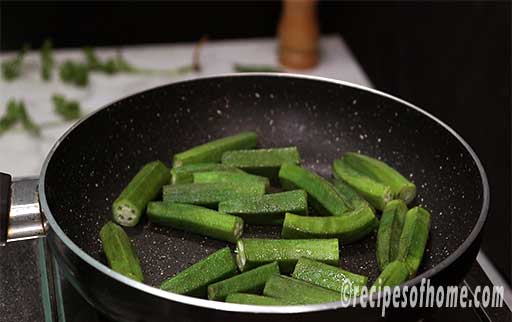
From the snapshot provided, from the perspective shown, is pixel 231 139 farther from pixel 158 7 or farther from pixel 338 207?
pixel 158 7

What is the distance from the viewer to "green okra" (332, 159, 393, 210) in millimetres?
1239

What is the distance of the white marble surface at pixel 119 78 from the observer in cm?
191

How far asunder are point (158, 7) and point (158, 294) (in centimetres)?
167

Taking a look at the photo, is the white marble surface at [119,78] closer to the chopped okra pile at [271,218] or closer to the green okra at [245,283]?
the chopped okra pile at [271,218]

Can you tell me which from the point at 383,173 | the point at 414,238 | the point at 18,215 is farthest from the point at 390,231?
the point at 18,215

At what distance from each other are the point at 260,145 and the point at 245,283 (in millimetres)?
417

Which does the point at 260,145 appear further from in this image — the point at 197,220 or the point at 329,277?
the point at 329,277

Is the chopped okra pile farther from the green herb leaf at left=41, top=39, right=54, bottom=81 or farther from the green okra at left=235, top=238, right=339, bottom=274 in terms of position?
the green herb leaf at left=41, top=39, right=54, bottom=81

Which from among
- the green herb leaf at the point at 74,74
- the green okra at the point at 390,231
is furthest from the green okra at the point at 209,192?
the green herb leaf at the point at 74,74

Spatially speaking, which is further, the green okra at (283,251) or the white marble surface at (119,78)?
the white marble surface at (119,78)

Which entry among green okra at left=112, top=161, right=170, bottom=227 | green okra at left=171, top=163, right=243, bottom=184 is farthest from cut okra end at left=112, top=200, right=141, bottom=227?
green okra at left=171, top=163, right=243, bottom=184

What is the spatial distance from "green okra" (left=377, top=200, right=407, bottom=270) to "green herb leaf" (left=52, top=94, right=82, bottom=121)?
3.40 feet

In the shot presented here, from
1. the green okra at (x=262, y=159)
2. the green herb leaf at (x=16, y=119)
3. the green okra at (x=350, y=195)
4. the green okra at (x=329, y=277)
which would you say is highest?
the green okra at (x=262, y=159)

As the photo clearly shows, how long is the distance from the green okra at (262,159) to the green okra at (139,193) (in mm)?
125
